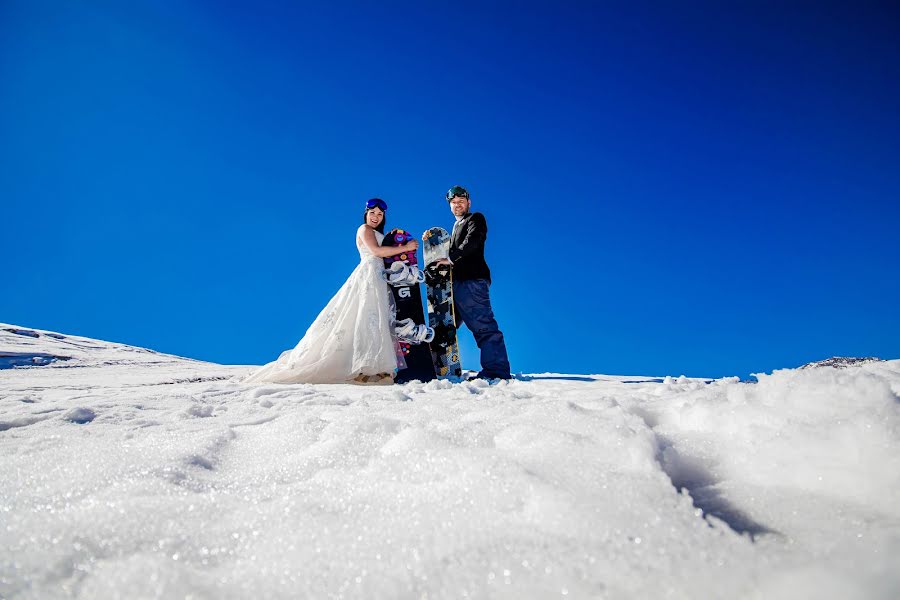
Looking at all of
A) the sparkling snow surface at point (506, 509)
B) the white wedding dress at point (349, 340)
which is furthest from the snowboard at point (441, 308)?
the sparkling snow surface at point (506, 509)

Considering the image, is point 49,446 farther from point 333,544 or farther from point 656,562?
point 656,562

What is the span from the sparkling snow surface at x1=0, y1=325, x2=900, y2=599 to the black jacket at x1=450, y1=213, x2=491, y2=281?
4355mm

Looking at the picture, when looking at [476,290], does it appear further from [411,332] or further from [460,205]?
[460,205]

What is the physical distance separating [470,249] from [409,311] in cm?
117

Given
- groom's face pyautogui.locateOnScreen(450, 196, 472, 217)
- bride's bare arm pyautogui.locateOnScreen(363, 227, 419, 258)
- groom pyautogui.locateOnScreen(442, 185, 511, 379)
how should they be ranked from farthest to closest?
groom's face pyautogui.locateOnScreen(450, 196, 472, 217)
groom pyautogui.locateOnScreen(442, 185, 511, 379)
bride's bare arm pyautogui.locateOnScreen(363, 227, 419, 258)

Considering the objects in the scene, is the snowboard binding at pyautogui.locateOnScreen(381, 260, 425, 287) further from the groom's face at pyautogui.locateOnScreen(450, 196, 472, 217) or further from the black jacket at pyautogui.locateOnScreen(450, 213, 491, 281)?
the groom's face at pyautogui.locateOnScreen(450, 196, 472, 217)

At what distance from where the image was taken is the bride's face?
19.1 ft

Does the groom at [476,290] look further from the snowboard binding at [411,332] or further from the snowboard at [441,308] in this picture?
the snowboard binding at [411,332]

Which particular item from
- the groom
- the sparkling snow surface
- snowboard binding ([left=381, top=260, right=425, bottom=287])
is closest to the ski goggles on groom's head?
the groom

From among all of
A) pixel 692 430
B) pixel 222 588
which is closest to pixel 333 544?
pixel 222 588

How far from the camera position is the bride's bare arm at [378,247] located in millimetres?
5582

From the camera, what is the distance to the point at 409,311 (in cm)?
575

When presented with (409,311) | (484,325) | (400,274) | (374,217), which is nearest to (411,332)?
(409,311)

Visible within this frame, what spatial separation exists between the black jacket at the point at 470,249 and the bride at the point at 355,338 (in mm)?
609
